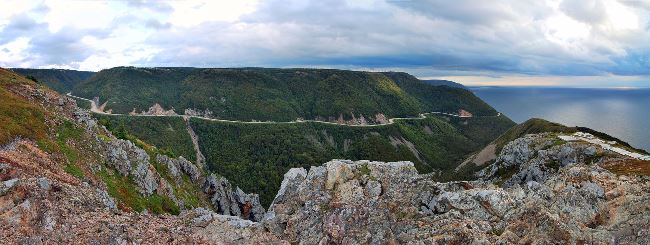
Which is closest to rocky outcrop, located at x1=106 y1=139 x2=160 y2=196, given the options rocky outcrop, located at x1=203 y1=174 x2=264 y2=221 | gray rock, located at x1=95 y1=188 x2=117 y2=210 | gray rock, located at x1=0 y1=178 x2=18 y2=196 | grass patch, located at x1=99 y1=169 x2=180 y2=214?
grass patch, located at x1=99 y1=169 x2=180 y2=214

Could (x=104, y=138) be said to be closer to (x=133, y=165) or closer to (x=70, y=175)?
(x=133, y=165)

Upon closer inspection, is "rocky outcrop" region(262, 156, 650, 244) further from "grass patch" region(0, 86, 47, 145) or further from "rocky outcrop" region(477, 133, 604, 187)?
"rocky outcrop" region(477, 133, 604, 187)

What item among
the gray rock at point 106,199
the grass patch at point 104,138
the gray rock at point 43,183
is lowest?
the gray rock at point 106,199

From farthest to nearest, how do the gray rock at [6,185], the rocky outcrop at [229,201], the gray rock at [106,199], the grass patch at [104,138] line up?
the rocky outcrop at [229,201] < the grass patch at [104,138] < the gray rock at [106,199] < the gray rock at [6,185]

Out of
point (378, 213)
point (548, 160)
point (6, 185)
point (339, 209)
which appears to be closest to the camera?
point (6, 185)

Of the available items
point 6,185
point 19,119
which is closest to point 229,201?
point 19,119

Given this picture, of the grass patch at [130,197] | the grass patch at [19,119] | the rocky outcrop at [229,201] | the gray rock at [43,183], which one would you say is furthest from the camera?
the rocky outcrop at [229,201]

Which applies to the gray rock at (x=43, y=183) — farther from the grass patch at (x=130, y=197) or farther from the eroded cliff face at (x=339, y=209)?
the grass patch at (x=130, y=197)

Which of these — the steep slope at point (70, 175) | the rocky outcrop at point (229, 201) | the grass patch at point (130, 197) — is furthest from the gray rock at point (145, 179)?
the rocky outcrop at point (229, 201)
